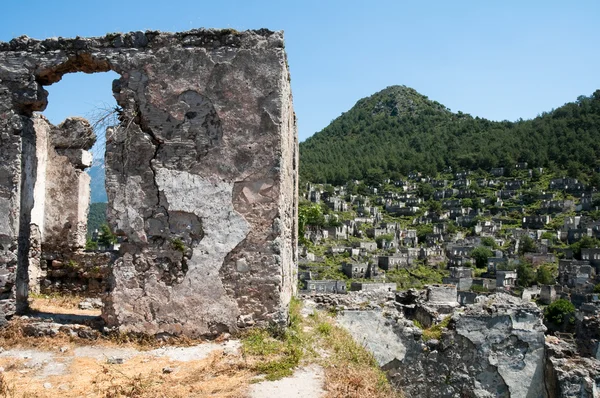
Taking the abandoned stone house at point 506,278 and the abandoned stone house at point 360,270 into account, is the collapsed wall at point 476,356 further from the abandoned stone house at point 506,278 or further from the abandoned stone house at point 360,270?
the abandoned stone house at point 506,278

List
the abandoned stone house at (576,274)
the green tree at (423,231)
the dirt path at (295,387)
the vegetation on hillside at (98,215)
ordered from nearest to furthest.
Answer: the dirt path at (295,387) → the vegetation on hillside at (98,215) → the abandoned stone house at (576,274) → the green tree at (423,231)

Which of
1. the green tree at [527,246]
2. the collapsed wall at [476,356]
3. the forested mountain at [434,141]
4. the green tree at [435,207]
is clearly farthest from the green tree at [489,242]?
the collapsed wall at [476,356]

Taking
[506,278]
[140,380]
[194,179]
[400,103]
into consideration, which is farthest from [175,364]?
[400,103]

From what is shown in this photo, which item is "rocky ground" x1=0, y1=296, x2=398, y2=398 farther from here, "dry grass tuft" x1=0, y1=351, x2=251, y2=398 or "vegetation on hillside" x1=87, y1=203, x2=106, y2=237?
"vegetation on hillside" x1=87, y1=203, x2=106, y2=237

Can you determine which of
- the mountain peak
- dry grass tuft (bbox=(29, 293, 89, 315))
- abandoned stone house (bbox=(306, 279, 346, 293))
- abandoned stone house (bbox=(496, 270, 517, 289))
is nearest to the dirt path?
dry grass tuft (bbox=(29, 293, 89, 315))

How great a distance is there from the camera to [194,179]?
17.6 ft

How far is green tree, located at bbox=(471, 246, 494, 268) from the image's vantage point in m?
59.9

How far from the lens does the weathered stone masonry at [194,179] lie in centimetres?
529

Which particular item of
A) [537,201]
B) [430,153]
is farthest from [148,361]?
[430,153]

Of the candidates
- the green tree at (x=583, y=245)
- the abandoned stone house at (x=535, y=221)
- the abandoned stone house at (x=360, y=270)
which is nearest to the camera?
the abandoned stone house at (x=360, y=270)

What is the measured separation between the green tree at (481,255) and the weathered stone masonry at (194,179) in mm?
58619

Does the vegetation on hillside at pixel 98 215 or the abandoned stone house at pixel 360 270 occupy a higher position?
the vegetation on hillside at pixel 98 215

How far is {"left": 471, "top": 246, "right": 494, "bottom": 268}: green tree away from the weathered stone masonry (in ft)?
192

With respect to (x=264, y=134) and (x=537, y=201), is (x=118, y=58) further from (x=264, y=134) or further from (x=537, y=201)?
(x=537, y=201)
